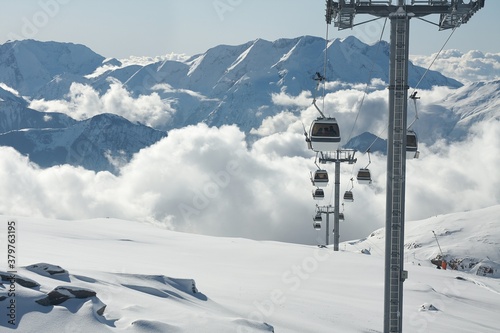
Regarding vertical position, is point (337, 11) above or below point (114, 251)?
above

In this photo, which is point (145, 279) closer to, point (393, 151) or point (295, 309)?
point (295, 309)

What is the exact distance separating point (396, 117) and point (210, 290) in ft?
31.0

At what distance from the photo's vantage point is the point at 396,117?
12.4 metres

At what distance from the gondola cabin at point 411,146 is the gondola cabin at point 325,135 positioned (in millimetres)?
1948

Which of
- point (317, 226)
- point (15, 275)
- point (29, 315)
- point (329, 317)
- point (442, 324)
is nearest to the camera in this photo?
point (29, 315)

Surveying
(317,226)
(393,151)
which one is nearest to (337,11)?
(393,151)

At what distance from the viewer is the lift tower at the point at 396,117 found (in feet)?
40.5

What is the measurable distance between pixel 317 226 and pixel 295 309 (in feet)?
100

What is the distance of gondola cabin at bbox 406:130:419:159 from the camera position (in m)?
15.4

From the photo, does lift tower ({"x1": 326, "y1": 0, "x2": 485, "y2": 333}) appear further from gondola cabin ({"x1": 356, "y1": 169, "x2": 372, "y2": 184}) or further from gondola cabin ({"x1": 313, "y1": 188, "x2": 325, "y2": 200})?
gondola cabin ({"x1": 313, "y1": 188, "x2": 325, "y2": 200})

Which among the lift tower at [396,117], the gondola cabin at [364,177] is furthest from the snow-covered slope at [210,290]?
the gondola cabin at [364,177]

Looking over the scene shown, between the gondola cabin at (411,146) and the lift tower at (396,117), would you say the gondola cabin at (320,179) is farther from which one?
the lift tower at (396,117)

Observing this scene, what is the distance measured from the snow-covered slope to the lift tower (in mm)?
3066

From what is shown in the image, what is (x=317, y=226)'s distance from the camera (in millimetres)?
47344
